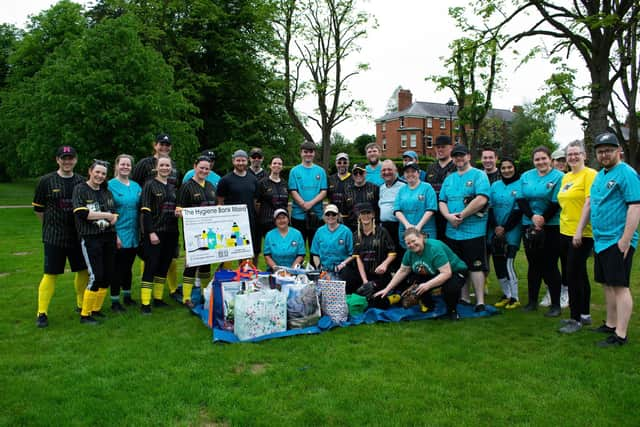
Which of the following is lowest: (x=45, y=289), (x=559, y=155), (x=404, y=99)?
(x=45, y=289)

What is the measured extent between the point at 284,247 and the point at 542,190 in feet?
11.3

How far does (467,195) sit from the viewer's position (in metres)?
5.84

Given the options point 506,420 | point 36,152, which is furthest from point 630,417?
point 36,152

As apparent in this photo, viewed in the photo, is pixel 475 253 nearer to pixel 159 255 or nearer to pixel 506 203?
pixel 506 203

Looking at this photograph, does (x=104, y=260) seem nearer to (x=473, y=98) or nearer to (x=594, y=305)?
(x=594, y=305)

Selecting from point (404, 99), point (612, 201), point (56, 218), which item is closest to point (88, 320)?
point (56, 218)

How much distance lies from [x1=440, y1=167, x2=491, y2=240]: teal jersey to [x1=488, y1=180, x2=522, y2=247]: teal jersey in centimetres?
56

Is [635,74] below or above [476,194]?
above

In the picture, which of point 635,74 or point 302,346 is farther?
point 635,74

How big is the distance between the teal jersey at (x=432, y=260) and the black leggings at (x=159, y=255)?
125 inches

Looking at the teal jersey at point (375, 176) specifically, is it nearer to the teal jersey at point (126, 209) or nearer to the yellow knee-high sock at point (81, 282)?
the teal jersey at point (126, 209)

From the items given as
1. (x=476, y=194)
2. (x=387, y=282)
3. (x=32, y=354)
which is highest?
(x=476, y=194)

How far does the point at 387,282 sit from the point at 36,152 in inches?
689

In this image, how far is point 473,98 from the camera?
23.2 m
